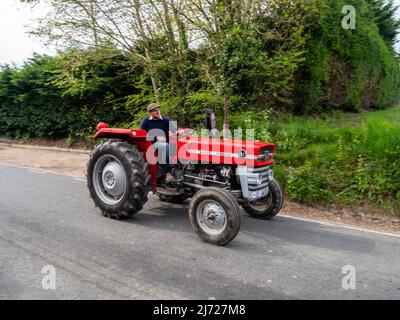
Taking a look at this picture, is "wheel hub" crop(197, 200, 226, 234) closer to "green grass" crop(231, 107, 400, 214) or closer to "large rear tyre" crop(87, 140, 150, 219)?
"large rear tyre" crop(87, 140, 150, 219)

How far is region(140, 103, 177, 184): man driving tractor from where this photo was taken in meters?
5.69

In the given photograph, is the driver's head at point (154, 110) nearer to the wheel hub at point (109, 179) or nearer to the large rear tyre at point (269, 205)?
the wheel hub at point (109, 179)

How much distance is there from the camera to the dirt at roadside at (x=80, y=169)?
20.1 ft

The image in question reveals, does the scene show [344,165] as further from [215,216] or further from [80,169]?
[80,169]

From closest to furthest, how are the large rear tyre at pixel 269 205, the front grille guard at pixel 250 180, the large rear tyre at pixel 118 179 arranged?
the front grille guard at pixel 250 180 < the large rear tyre at pixel 118 179 < the large rear tyre at pixel 269 205

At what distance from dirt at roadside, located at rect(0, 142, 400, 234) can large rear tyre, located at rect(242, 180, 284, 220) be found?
73cm

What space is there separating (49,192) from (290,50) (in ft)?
22.2

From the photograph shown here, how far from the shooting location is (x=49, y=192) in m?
7.37

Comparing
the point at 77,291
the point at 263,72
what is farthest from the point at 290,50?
the point at 77,291

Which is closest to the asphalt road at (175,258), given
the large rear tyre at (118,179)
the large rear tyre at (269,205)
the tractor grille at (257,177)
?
the large rear tyre at (269,205)

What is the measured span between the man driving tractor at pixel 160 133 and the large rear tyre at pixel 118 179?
1.02 ft

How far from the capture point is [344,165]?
23.7ft

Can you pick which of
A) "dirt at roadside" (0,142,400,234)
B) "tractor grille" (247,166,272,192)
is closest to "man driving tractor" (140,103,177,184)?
"tractor grille" (247,166,272,192)

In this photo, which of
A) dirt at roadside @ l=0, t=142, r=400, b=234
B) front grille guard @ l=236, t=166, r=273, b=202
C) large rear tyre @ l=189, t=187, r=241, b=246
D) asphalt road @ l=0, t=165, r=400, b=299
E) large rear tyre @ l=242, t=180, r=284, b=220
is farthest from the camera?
dirt at roadside @ l=0, t=142, r=400, b=234
